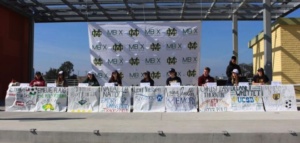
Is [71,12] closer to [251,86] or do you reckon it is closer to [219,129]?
[251,86]

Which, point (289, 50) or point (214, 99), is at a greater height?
point (289, 50)

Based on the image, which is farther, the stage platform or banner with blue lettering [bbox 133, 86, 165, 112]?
banner with blue lettering [bbox 133, 86, 165, 112]

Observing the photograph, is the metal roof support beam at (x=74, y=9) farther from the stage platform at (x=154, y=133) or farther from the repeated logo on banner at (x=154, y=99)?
the stage platform at (x=154, y=133)

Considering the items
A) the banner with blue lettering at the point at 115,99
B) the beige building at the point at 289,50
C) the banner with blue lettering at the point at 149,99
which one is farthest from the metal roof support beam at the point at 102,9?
the beige building at the point at 289,50

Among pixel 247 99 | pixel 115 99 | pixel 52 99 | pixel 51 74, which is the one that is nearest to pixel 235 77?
pixel 247 99

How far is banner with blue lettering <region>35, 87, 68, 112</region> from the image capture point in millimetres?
14266

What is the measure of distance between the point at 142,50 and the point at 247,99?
6504mm

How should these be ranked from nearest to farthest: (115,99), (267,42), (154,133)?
(154,133) < (115,99) < (267,42)

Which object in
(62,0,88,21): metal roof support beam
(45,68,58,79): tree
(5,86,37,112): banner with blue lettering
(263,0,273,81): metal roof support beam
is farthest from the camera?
(45,68,58,79): tree

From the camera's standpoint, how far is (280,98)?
1331 centimetres

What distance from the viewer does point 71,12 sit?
75.7 ft

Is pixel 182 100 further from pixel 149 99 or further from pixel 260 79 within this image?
pixel 260 79

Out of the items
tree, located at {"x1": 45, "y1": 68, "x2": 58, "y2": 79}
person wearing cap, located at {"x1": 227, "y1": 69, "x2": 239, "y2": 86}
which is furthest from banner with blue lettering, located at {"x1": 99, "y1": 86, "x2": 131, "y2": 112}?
tree, located at {"x1": 45, "y1": 68, "x2": 58, "y2": 79}

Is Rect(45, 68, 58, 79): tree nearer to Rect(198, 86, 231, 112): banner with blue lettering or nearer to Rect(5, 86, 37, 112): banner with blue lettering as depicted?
Rect(5, 86, 37, 112): banner with blue lettering
